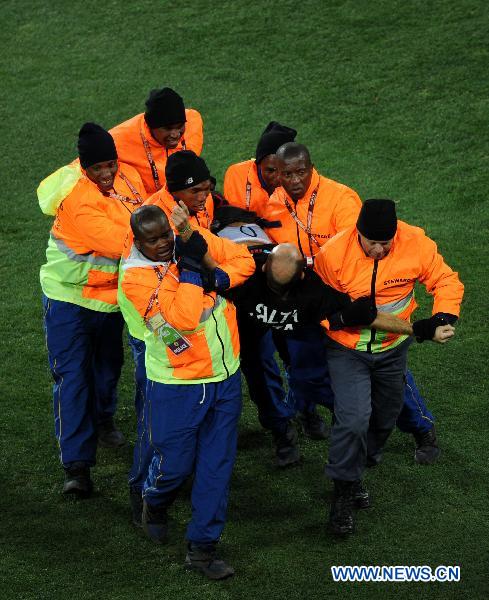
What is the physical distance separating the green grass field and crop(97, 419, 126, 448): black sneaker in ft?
0.32

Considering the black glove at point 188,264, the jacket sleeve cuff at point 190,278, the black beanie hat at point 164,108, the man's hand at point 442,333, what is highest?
the black beanie hat at point 164,108

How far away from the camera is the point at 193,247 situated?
5.43 meters

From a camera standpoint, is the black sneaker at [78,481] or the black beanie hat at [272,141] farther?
the black beanie hat at [272,141]

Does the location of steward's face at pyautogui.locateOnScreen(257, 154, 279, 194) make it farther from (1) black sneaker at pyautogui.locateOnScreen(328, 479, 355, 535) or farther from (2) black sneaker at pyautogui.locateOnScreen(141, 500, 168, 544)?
(2) black sneaker at pyautogui.locateOnScreen(141, 500, 168, 544)

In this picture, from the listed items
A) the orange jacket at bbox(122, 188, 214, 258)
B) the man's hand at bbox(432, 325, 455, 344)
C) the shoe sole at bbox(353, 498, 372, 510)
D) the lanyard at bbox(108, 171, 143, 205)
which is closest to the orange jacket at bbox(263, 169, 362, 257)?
the orange jacket at bbox(122, 188, 214, 258)

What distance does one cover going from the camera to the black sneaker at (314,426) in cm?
702

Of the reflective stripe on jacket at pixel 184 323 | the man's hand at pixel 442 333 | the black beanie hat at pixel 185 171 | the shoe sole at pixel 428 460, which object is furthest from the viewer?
the shoe sole at pixel 428 460

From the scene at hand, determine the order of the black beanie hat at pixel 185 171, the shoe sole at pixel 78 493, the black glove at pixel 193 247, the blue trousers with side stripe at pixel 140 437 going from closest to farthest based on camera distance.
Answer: the black glove at pixel 193 247
the black beanie hat at pixel 185 171
the blue trousers with side stripe at pixel 140 437
the shoe sole at pixel 78 493

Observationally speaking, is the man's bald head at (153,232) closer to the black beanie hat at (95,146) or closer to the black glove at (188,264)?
the black glove at (188,264)

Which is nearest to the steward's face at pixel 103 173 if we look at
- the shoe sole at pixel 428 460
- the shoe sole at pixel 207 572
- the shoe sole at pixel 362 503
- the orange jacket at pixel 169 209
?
the orange jacket at pixel 169 209

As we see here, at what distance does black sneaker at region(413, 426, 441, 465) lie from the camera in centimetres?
659

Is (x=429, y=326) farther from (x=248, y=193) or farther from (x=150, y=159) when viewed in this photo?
(x=150, y=159)

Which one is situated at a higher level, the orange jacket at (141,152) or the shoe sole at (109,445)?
the orange jacket at (141,152)

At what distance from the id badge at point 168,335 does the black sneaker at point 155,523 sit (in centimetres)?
96
